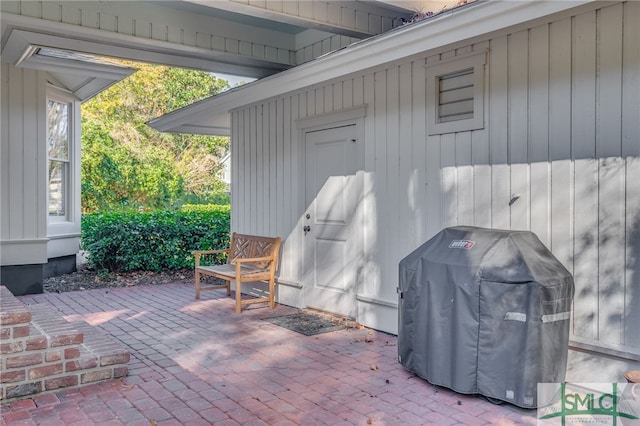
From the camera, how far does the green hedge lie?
7945mm

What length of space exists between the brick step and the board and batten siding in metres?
2.53

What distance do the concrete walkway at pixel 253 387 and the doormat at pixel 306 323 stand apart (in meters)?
0.13

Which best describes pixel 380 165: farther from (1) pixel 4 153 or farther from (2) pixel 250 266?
(1) pixel 4 153

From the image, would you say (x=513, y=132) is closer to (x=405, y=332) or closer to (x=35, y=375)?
(x=405, y=332)

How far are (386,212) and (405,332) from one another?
5.12 feet

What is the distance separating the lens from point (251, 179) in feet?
23.1

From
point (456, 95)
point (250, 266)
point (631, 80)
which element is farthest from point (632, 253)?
point (250, 266)

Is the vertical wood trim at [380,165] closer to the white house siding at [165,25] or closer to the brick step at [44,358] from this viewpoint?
the white house siding at [165,25]

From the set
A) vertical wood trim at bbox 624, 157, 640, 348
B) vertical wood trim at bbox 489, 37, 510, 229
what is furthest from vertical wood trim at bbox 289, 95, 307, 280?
vertical wood trim at bbox 624, 157, 640, 348

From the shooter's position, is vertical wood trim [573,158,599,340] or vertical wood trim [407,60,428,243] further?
vertical wood trim [407,60,428,243]

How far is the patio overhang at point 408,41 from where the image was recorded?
327 cm

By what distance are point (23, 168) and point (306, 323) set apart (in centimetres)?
443

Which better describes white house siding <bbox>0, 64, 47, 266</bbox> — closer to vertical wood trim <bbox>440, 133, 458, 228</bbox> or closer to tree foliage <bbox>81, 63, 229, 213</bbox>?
vertical wood trim <bbox>440, 133, 458, 228</bbox>

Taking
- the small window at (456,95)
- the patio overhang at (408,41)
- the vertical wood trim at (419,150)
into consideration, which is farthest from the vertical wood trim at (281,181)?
the small window at (456,95)
